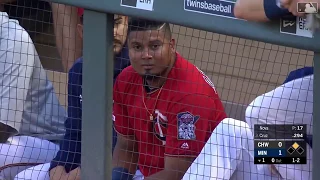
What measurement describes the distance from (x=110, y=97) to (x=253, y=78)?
0.91 m

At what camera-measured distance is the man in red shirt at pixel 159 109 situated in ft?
11.4

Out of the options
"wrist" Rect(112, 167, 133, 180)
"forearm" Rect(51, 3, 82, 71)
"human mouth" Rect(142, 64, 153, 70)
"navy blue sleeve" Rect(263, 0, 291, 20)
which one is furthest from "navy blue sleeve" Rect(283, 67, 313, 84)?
"forearm" Rect(51, 3, 82, 71)

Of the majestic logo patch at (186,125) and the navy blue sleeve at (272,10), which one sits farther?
the majestic logo patch at (186,125)

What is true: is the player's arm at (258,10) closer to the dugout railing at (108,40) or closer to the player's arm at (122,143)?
the dugout railing at (108,40)

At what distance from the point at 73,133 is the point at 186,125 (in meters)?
0.52

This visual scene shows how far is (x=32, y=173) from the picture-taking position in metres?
3.86

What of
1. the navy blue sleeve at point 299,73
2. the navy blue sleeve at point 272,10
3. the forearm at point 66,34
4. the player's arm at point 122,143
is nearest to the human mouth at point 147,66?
the player's arm at point 122,143

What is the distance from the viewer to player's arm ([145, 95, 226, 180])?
346 centimetres

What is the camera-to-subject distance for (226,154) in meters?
3.32

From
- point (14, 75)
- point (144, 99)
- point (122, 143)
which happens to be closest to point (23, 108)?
point (14, 75)

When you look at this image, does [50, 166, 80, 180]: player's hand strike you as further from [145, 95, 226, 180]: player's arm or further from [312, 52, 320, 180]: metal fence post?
[312, 52, 320, 180]: metal fence post

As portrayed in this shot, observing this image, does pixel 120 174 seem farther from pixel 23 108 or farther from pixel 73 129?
pixel 23 108

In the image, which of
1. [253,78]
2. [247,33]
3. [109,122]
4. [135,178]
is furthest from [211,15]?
[135,178]

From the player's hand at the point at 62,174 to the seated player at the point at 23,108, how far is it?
0.53ft
